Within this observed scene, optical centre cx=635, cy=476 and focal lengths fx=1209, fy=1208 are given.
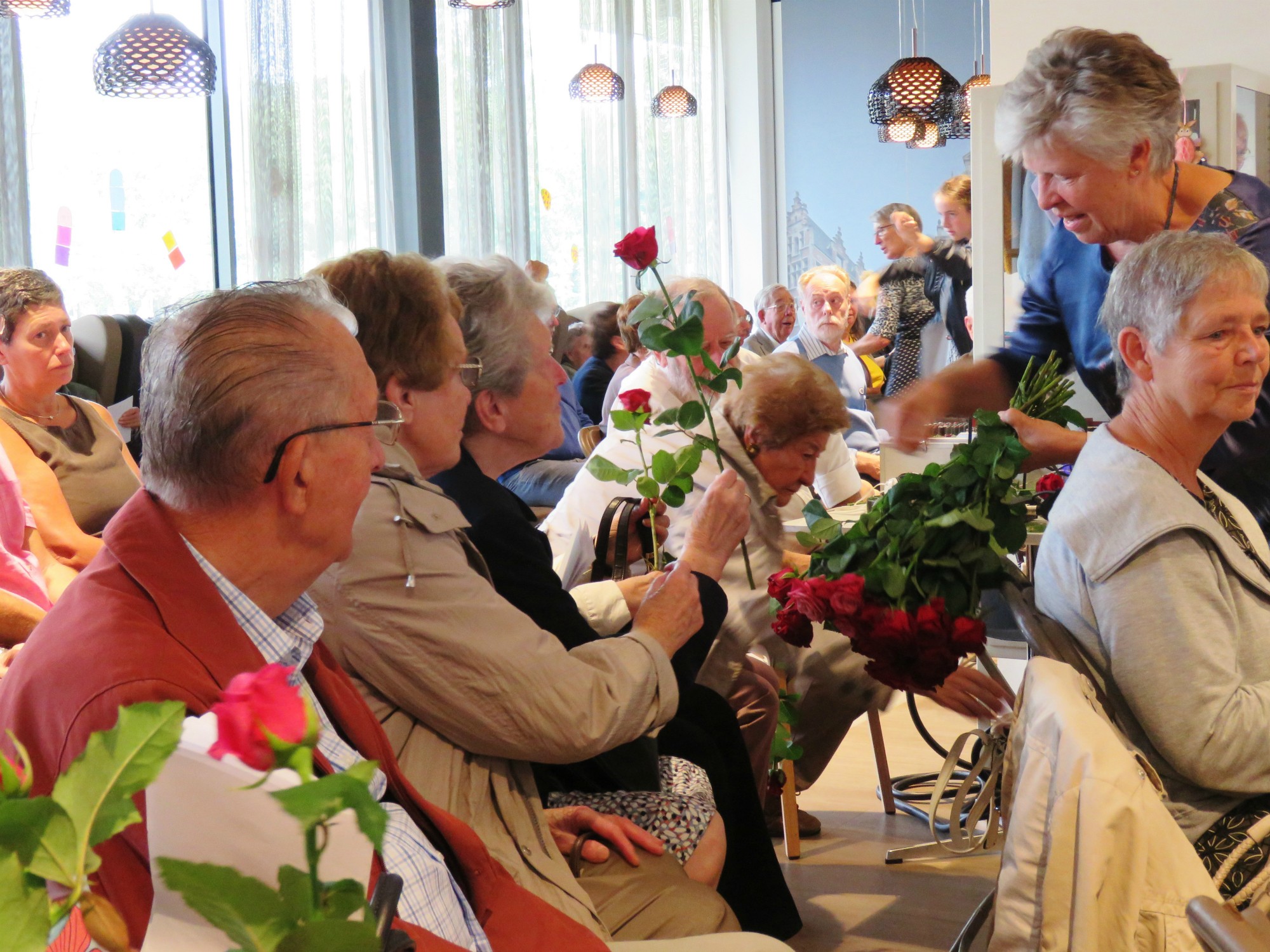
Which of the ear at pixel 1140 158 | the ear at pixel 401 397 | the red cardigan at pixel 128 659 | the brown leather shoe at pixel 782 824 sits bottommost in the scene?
the brown leather shoe at pixel 782 824

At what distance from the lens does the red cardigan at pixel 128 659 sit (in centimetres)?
90

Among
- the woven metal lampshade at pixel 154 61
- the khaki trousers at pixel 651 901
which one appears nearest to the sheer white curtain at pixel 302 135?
the woven metal lampshade at pixel 154 61

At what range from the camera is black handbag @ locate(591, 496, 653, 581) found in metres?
2.36

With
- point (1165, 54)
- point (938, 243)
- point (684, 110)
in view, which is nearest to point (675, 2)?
point (684, 110)

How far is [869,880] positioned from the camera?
2.87 m

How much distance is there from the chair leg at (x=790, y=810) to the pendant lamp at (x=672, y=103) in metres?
6.80

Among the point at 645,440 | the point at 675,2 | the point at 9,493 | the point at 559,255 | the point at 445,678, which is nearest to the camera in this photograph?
the point at 445,678

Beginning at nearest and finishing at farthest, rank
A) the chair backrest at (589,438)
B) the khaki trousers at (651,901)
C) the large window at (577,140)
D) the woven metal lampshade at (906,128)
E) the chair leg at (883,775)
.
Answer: the khaki trousers at (651,901)
the chair leg at (883,775)
the chair backrest at (589,438)
the large window at (577,140)
the woven metal lampshade at (906,128)

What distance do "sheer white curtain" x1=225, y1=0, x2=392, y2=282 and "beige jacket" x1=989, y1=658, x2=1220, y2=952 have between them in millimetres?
6002

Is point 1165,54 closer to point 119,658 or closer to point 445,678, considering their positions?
point 445,678

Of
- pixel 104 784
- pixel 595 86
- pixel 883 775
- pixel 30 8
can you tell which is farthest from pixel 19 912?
pixel 595 86

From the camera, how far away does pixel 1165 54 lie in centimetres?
385

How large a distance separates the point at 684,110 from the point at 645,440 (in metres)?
6.25

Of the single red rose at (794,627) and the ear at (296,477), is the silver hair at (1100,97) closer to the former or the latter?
the single red rose at (794,627)
